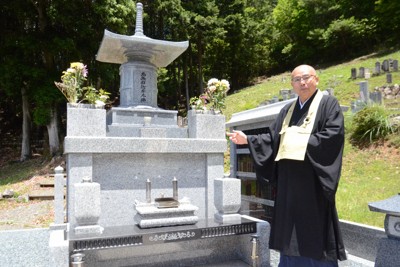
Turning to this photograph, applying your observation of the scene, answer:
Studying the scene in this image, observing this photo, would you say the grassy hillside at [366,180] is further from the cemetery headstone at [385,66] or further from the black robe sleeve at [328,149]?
the cemetery headstone at [385,66]

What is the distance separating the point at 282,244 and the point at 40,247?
5050mm

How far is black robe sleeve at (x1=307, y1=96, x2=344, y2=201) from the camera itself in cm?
325

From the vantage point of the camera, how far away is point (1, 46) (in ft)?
52.4

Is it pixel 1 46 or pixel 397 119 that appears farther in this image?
pixel 1 46

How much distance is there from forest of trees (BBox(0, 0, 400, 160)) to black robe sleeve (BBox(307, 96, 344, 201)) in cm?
1400

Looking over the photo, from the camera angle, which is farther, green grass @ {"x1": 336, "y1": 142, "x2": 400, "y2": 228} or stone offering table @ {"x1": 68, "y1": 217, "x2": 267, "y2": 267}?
green grass @ {"x1": 336, "y1": 142, "x2": 400, "y2": 228}

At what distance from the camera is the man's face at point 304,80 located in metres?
3.39

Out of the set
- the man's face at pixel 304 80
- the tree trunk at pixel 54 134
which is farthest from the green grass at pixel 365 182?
the tree trunk at pixel 54 134

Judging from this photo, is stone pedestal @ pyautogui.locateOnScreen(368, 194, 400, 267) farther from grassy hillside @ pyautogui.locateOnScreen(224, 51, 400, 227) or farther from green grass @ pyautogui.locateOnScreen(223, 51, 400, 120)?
green grass @ pyautogui.locateOnScreen(223, 51, 400, 120)

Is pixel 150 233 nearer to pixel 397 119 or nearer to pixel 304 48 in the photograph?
pixel 397 119

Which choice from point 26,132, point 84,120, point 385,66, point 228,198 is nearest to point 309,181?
point 228,198

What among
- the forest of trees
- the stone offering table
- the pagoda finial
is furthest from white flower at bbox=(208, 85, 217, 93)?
the forest of trees

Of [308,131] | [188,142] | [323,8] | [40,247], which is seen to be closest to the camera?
[308,131]

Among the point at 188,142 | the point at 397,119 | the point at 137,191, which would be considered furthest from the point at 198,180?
the point at 397,119
